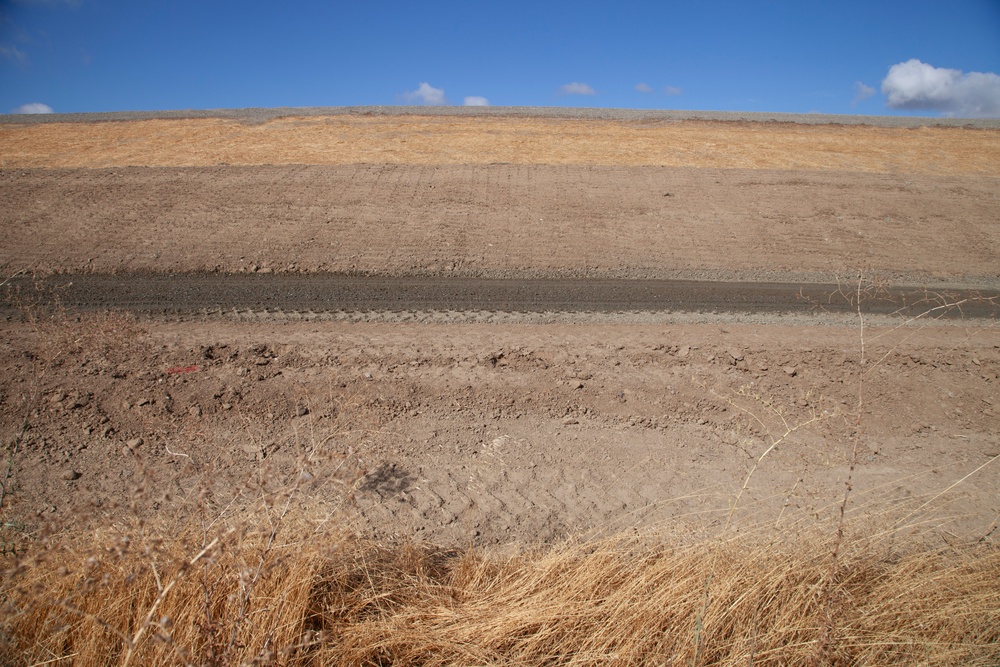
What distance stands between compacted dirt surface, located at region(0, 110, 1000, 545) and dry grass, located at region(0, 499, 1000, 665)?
390mm

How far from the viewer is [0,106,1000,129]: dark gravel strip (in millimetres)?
28078

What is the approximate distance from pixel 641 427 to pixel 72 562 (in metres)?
4.52

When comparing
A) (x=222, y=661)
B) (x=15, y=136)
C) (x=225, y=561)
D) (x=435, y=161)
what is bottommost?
(x=222, y=661)

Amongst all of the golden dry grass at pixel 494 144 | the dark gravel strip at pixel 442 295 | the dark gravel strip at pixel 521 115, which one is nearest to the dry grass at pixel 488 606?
the dark gravel strip at pixel 442 295

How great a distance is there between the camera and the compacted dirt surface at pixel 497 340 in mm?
4582

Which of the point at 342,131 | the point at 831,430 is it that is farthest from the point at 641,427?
the point at 342,131

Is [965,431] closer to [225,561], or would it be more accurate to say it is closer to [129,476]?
[225,561]

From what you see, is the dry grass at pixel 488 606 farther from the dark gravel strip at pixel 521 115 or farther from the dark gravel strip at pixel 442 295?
the dark gravel strip at pixel 521 115

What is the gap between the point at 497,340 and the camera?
7586 mm

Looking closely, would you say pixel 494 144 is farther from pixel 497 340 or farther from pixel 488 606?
pixel 488 606

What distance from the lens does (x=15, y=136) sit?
898 inches

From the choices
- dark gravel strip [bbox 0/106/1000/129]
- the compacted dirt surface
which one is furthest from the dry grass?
dark gravel strip [bbox 0/106/1000/129]

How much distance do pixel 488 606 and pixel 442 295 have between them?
24.0 feet

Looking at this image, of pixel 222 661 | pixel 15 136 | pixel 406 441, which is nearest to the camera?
pixel 222 661
